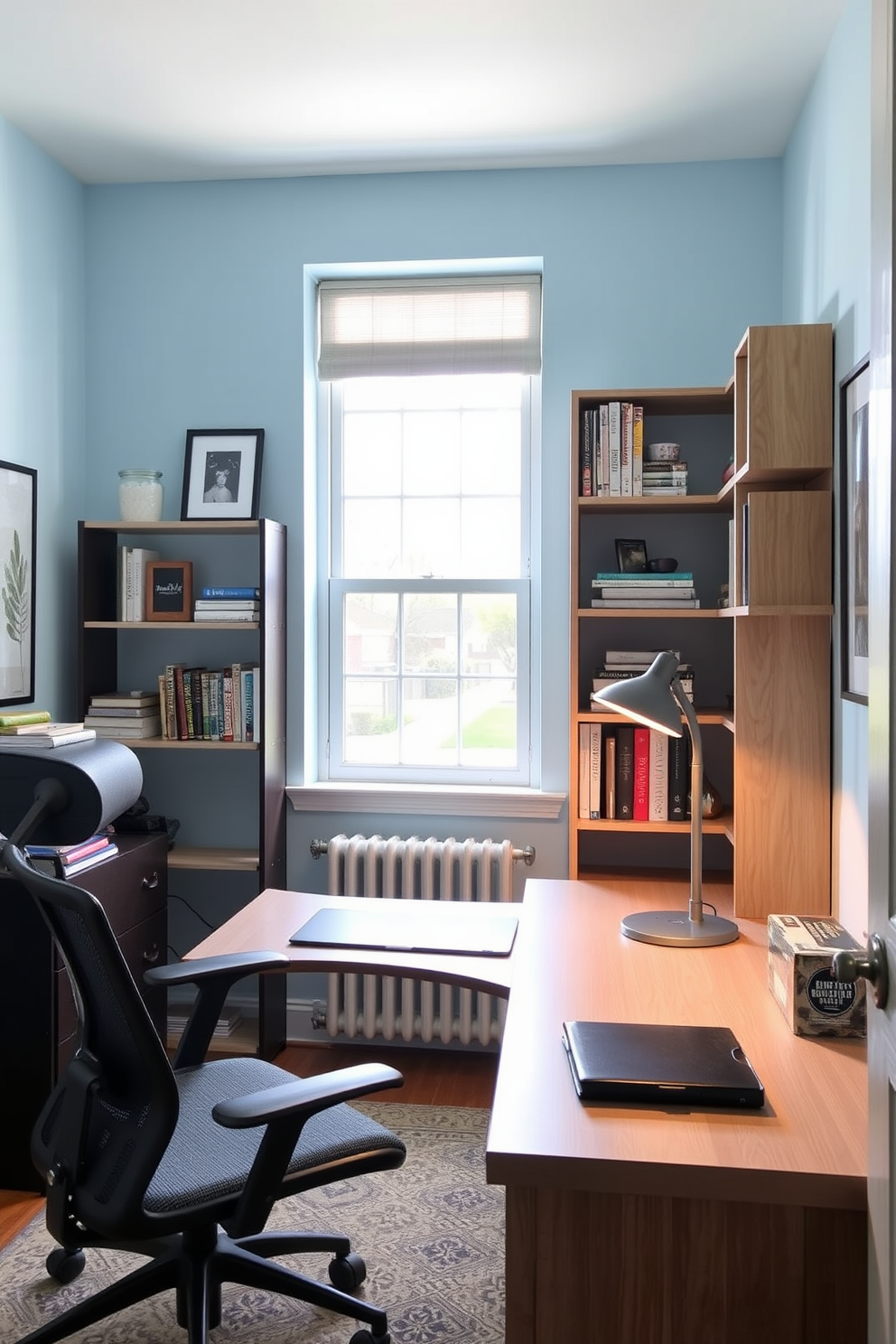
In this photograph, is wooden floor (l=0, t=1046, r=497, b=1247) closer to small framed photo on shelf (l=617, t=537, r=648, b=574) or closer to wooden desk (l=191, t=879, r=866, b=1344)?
small framed photo on shelf (l=617, t=537, r=648, b=574)

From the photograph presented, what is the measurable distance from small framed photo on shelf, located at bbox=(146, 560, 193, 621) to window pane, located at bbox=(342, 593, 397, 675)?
21.9 inches

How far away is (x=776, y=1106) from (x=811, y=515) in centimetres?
138

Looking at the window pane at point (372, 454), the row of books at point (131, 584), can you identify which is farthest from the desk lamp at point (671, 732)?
the row of books at point (131, 584)

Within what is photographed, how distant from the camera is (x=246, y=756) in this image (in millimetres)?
3582

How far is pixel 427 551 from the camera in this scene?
361cm

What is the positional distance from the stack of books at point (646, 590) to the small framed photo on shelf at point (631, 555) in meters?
0.15

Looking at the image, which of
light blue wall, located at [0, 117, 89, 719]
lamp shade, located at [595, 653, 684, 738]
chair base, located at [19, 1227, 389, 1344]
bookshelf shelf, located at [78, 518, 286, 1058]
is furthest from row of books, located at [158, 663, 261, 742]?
chair base, located at [19, 1227, 389, 1344]

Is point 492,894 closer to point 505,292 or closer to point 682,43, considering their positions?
point 505,292

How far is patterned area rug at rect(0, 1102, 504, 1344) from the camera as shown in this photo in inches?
82.4

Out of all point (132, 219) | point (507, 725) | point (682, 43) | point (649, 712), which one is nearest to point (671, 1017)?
point (649, 712)

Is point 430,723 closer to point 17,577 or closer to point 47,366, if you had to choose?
point 17,577

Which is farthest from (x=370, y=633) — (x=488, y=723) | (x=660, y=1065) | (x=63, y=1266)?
(x=660, y=1065)

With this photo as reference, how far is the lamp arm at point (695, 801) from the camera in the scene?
219cm

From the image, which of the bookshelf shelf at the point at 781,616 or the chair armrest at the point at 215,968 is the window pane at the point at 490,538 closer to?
the bookshelf shelf at the point at 781,616
